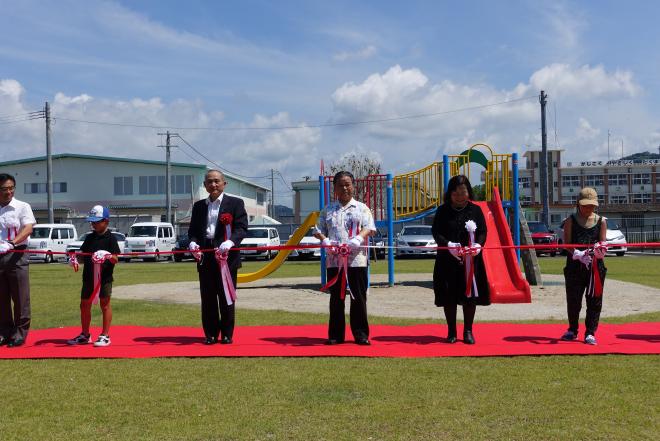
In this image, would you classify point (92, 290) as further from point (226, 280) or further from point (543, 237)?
point (543, 237)

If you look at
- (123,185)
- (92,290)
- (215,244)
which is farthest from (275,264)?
(123,185)

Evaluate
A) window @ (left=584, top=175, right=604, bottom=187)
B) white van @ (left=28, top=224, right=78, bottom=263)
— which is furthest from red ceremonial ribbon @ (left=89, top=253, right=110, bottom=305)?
window @ (left=584, top=175, right=604, bottom=187)

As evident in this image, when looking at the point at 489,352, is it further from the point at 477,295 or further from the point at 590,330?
the point at 590,330

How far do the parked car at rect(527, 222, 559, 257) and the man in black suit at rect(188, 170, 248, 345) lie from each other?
25296 mm

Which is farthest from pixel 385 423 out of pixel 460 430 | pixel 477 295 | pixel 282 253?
pixel 282 253

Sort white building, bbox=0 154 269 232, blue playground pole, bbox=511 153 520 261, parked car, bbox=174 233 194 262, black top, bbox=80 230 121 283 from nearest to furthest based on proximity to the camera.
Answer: black top, bbox=80 230 121 283
blue playground pole, bbox=511 153 520 261
parked car, bbox=174 233 194 262
white building, bbox=0 154 269 232

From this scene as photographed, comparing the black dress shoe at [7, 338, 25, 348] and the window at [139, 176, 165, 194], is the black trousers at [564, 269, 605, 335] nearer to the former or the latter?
the black dress shoe at [7, 338, 25, 348]

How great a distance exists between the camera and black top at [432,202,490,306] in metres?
7.25

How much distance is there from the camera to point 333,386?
17.5 feet

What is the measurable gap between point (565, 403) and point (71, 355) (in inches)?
183

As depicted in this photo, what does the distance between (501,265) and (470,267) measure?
4.80 m

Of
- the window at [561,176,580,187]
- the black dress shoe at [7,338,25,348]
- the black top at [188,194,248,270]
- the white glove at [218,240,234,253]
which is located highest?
the window at [561,176,580,187]

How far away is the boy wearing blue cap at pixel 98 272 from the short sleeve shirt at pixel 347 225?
2.36 metres

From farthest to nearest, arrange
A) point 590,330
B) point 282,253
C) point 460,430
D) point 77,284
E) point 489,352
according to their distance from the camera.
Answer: point 77,284
point 282,253
point 590,330
point 489,352
point 460,430
